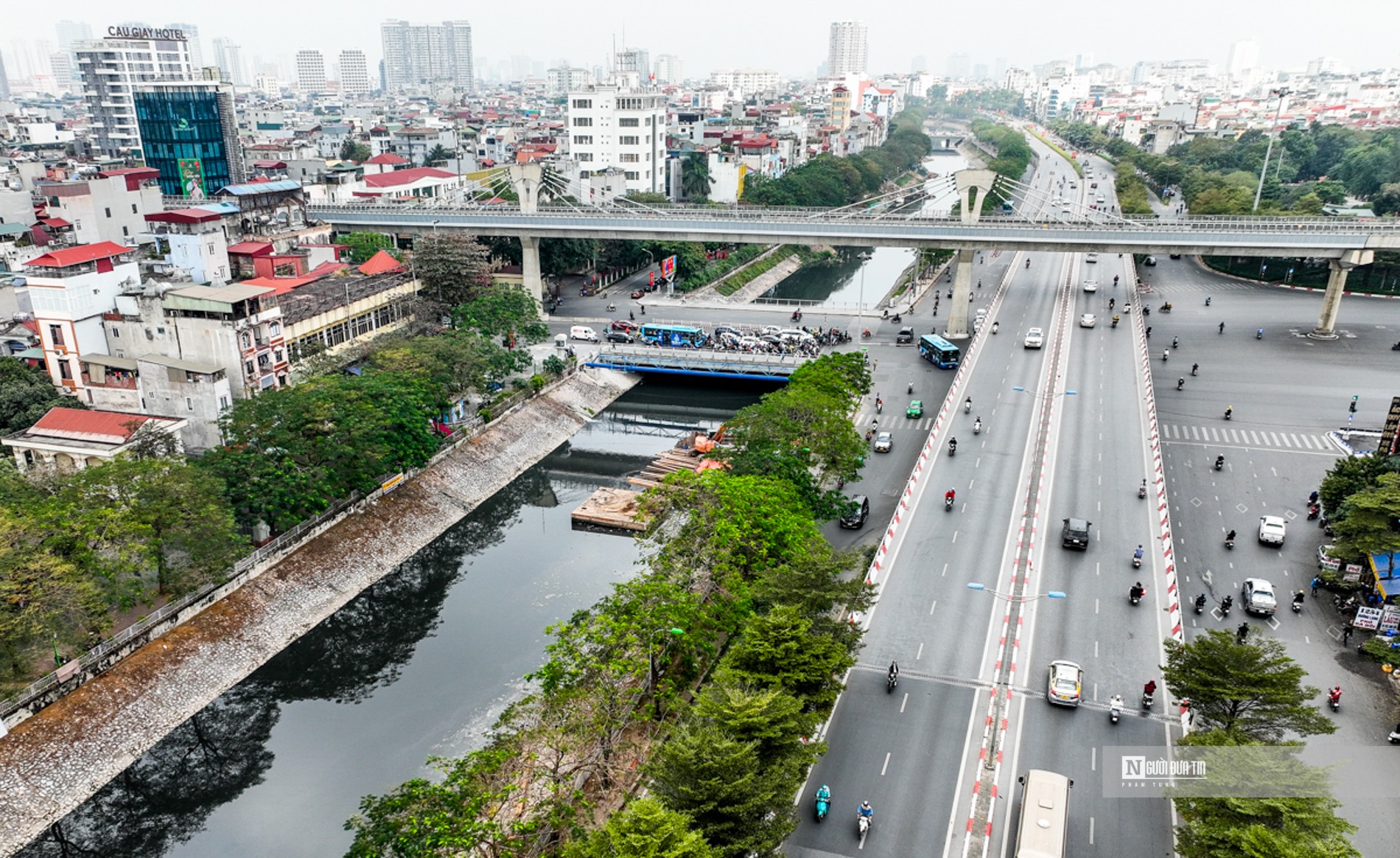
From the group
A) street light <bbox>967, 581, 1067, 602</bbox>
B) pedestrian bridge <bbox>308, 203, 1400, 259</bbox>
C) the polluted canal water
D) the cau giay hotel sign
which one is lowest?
the polluted canal water

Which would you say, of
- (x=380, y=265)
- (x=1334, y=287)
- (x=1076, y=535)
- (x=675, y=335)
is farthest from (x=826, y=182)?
(x=1076, y=535)

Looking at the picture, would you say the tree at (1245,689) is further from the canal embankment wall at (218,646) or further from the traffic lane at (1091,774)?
the canal embankment wall at (218,646)

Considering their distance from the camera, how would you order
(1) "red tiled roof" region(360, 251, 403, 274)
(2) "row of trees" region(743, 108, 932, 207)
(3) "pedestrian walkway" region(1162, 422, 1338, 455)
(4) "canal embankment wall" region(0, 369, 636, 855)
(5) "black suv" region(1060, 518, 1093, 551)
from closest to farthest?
1. (4) "canal embankment wall" region(0, 369, 636, 855)
2. (5) "black suv" region(1060, 518, 1093, 551)
3. (3) "pedestrian walkway" region(1162, 422, 1338, 455)
4. (1) "red tiled roof" region(360, 251, 403, 274)
5. (2) "row of trees" region(743, 108, 932, 207)

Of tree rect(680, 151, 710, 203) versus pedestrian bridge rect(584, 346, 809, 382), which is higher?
tree rect(680, 151, 710, 203)

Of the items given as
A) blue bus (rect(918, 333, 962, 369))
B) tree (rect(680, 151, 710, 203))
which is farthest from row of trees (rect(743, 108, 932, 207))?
blue bus (rect(918, 333, 962, 369))

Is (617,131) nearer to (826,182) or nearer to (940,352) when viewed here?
(826,182)

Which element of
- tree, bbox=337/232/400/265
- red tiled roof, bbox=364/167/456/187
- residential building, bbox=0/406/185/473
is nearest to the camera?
residential building, bbox=0/406/185/473

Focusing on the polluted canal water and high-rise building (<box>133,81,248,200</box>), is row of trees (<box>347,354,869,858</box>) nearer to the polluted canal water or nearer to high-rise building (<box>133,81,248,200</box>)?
the polluted canal water
